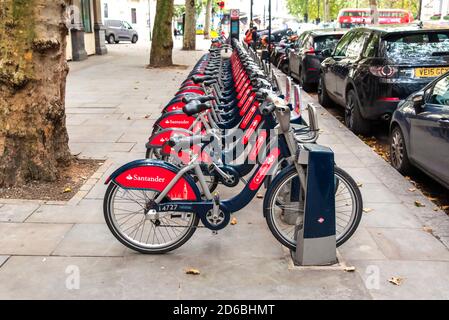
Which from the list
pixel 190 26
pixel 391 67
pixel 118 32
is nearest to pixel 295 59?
pixel 391 67

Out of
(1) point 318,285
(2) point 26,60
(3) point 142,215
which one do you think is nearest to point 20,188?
(2) point 26,60

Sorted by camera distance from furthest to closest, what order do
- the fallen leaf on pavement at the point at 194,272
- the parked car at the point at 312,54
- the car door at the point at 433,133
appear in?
the parked car at the point at 312,54, the car door at the point at 433,133, the fallen leaf on pavement at the point at 194,272

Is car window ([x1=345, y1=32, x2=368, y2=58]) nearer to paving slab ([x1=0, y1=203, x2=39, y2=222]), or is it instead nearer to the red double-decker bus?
paving slab ([x1=0, y1=203, x2=39, y2=222])

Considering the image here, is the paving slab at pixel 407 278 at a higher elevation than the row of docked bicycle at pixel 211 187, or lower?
lower

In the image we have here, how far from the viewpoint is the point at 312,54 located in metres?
13.1

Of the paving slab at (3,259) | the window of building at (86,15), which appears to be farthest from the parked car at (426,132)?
the window of building at (86,15)

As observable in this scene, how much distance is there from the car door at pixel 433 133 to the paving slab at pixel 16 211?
3.69 metres

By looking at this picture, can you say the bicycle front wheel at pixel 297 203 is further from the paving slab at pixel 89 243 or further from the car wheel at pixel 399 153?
the car wheel at pixel 399 153

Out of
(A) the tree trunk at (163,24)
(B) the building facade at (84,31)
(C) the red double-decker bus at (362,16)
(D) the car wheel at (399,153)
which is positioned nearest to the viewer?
(D) the car wheel at (399,153)

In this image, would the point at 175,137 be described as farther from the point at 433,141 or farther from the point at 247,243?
the point at 433,141

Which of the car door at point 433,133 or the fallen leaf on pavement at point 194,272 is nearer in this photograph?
the fallen leaf on pavement at point 194,272

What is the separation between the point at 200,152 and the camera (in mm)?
4273

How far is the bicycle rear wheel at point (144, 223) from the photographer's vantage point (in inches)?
153

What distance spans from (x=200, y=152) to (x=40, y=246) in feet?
4.52
